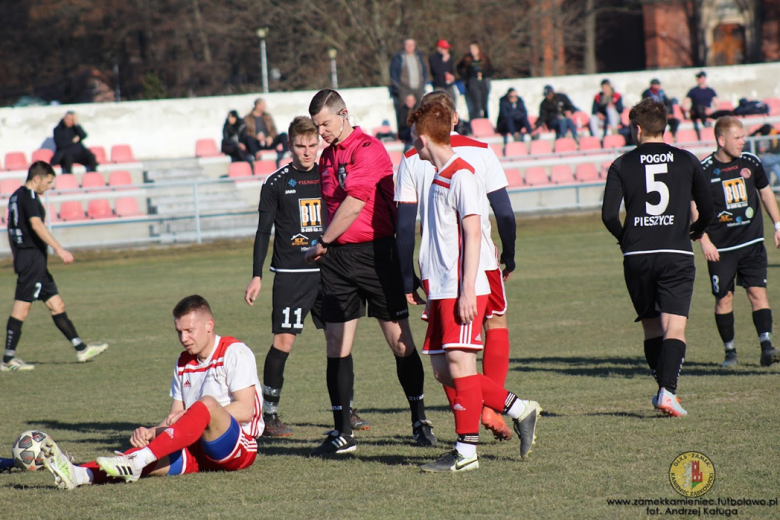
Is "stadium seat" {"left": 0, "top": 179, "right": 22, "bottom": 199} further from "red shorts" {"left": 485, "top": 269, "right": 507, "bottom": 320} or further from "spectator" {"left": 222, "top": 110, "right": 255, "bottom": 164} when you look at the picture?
"red shorts" {"left": 485, "top": 269, "right": 507, "bottom": 320}

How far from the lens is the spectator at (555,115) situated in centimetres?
2767

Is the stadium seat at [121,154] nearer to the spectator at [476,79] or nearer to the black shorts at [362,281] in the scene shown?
the spectator at [476,79]

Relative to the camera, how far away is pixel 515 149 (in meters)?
26.3

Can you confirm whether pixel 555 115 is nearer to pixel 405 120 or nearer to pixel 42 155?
pixel 405 120

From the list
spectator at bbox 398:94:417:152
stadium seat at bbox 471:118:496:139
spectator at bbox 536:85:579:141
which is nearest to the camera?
spectator at bbox 398:94:417:152

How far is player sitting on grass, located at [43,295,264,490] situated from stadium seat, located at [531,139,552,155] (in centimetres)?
2188

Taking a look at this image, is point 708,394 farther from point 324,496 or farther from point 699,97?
point 699,97

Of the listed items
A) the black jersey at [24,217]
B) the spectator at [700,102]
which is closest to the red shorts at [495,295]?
the black jersey at [24,217]

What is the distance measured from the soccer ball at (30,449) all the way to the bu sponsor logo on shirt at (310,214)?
2608mm

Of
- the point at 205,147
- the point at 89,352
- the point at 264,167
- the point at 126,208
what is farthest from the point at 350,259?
the point at 205,147

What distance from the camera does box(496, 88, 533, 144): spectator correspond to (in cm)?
2695

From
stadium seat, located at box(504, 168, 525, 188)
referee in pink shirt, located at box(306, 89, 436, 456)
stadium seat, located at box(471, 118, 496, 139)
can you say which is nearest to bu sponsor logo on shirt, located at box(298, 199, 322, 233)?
referee in pink shirt, located at box(306, 89, 436, 456)

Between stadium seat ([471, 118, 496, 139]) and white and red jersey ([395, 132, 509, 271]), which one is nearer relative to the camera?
white and red jersey ([395, 132, 509, 271])

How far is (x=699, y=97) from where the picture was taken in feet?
94.5
